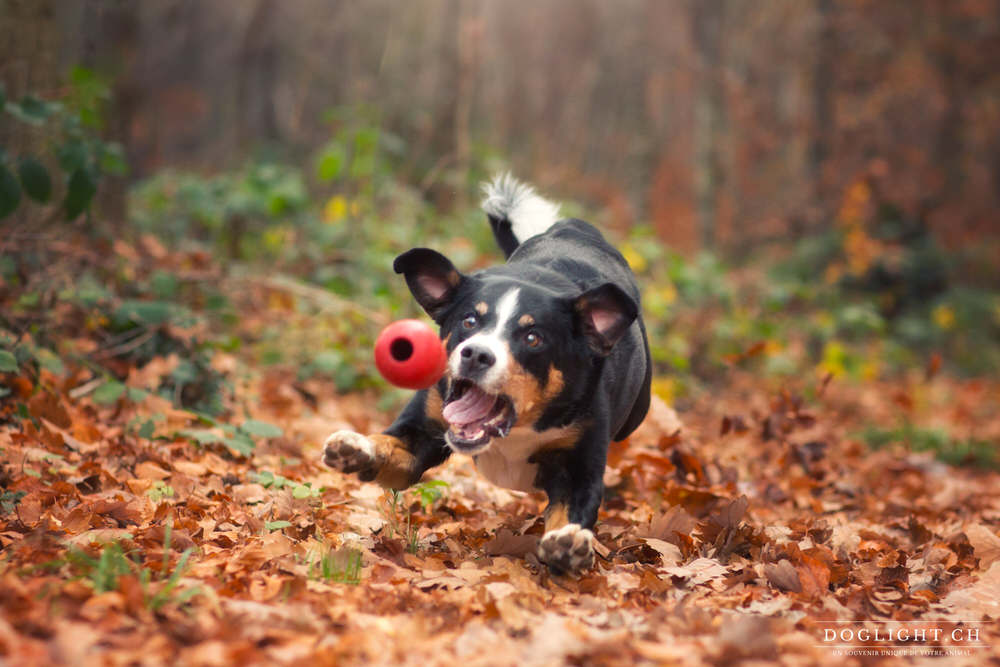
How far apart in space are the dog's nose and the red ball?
17cm

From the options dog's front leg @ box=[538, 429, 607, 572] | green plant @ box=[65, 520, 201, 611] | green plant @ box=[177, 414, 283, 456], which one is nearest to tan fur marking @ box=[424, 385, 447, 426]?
dog's front leg @ box=[538, 429, 607, 572]

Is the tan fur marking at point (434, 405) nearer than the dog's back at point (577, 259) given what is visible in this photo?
Yes

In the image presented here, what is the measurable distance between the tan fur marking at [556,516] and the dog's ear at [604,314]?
2.06 feet

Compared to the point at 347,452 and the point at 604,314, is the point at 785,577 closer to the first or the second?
the point at 604,314

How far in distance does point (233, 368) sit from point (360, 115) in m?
4.04

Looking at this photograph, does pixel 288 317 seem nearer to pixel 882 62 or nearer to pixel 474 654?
pixel 474 654

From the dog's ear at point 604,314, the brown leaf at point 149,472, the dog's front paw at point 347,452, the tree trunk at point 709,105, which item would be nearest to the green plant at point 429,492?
the dog's front paw at point 347,452

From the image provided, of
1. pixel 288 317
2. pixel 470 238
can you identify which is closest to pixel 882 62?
pixel 470 238

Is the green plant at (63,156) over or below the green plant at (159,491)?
over

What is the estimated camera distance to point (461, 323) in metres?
3.62

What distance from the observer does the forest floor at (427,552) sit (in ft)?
8.53

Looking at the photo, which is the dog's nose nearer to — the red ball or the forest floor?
the red ball

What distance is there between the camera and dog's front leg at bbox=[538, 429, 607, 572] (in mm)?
3277

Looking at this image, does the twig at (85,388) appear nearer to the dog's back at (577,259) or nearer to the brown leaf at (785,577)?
the dog's back at (577,259)
